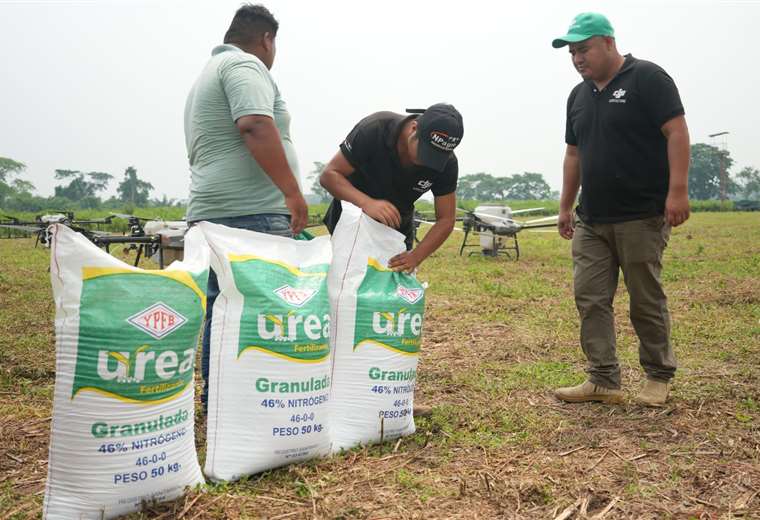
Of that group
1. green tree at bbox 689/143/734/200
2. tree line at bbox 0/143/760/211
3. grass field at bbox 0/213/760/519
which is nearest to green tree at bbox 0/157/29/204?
tree line at bbox 0/143/760/211

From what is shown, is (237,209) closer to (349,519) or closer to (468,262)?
(349,519)

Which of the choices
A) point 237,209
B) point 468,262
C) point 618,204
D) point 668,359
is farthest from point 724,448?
point 468,262

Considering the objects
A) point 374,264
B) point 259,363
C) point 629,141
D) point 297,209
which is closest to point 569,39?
point 629,141

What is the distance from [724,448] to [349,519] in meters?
1.55

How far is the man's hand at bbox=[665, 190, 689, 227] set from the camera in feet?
8.90

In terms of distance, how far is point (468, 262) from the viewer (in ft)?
34.1

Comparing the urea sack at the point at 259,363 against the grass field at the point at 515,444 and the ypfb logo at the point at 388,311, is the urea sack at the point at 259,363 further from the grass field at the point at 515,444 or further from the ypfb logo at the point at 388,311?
the ypfb logo at the point at 388,311

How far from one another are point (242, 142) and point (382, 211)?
1.95 ft

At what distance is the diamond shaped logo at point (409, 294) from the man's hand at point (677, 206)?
1222 mm

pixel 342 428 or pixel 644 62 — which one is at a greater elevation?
pixel 644 62

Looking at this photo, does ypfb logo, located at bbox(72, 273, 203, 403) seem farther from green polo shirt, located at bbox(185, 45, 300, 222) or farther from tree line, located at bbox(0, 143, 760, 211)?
tree line, located at bbox(0, 143, 760, 211)

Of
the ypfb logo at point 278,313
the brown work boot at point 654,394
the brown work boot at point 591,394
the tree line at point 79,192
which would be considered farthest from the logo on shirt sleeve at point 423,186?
the tree line at point 79,192

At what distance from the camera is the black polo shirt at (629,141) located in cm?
277

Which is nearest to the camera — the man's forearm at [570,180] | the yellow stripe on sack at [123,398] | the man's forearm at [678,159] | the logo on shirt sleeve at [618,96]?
the yellow stripe on sack at [123,398]
